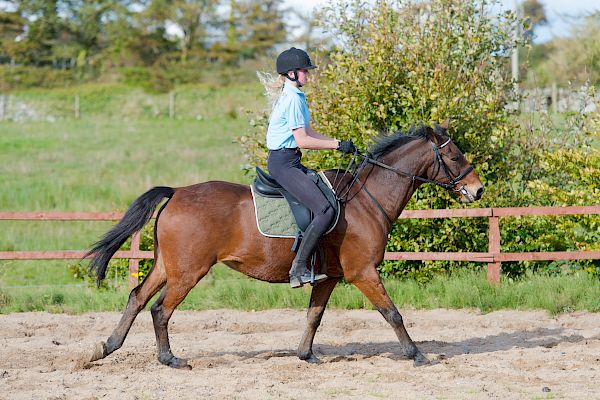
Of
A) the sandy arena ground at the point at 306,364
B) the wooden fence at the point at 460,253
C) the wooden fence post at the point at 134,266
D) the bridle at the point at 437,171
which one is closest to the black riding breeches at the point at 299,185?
the bridle at the point at 437,171

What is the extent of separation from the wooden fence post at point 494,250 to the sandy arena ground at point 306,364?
97 centimetres

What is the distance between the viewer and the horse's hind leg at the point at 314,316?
739 centimetres

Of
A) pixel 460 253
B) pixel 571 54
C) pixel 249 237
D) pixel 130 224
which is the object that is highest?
pixel 571 54

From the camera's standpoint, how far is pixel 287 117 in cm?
685

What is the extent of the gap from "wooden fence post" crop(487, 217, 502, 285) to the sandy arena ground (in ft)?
3.17

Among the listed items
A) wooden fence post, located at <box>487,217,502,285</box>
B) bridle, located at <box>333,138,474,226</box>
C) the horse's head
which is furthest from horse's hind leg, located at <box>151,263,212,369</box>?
wooden fence post, located at <box>487,217,502,285</box>

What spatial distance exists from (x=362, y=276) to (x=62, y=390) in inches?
106

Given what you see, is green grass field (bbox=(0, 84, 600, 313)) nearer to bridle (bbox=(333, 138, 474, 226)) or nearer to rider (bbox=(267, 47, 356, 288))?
bridle (bbox=(333, 138, 474, 226))

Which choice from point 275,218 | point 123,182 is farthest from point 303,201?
point 123,182

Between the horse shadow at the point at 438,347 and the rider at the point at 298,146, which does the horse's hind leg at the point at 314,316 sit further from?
the rider at the point at 298,146

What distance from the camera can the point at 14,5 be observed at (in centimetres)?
4612

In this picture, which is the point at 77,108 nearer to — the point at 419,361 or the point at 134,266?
Answer: the point at 134,266

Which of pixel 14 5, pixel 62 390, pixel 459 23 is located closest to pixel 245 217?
pixel 62 390

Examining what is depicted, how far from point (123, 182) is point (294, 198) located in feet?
49.5
